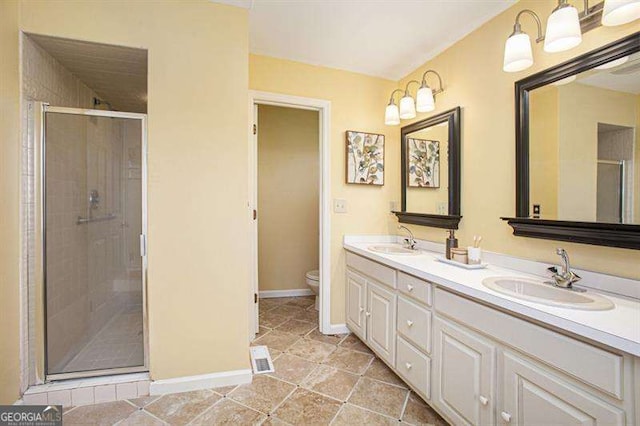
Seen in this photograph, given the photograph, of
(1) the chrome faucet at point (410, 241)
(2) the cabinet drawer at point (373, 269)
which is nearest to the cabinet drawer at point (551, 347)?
(2) the cabinet drawer at point (373, 269)

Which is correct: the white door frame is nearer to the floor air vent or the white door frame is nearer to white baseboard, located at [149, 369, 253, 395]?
the floor air vent

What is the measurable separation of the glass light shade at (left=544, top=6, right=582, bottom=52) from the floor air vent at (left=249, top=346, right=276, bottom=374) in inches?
99.4

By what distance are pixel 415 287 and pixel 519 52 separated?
1392 millimetres

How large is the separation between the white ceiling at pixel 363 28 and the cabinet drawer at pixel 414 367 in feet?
6.72

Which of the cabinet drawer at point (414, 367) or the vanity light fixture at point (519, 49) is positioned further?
the cabinet drawer at point (414, 367)

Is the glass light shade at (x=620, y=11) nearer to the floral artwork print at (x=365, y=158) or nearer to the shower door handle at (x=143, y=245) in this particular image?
the floral artwork print at (x=365, y=158)

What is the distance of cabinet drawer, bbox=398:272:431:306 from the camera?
1.65m

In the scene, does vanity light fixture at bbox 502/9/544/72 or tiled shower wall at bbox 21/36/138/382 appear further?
tiled shower wall at bbox 21/36/138/382

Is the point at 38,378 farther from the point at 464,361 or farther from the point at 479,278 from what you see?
the point at 479,278

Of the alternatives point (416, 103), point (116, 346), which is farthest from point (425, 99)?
point (116, 346)

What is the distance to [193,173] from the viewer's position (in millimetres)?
1848

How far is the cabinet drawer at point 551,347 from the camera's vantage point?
90cm

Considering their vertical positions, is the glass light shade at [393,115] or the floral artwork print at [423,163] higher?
the glass light shade at [393,115]

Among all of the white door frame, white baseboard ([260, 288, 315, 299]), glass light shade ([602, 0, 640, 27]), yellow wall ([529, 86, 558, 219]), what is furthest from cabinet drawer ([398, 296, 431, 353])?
white baseboard ([260, 288, 315, 299])
